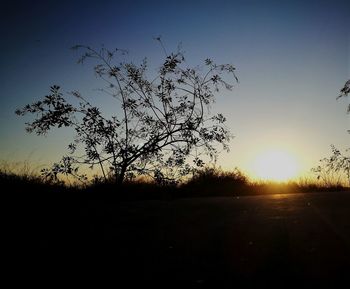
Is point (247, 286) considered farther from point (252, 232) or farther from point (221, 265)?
point (252, 232)

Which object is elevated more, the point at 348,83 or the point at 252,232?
the point at 348,83

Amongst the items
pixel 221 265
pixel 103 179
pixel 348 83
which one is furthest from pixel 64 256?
pixel 348 83

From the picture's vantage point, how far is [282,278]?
9.66ft

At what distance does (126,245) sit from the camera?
13.5ft

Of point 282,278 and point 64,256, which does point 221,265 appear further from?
point 64,256

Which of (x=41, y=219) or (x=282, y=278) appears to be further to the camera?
(x=41, y=219)

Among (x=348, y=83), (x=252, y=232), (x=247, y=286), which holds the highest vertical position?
(x=348, y=83)

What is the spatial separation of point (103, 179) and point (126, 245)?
26.7 ft

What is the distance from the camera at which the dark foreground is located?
3066mm

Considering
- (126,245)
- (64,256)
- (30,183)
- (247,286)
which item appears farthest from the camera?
(30,183)

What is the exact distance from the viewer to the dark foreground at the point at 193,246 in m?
3.07

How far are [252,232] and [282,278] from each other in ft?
4.37

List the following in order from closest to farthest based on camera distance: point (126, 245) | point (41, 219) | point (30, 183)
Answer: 1. point (126, 245)
2. point (41, 219)
3. point (30, 183)

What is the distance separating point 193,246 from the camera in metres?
3.92
